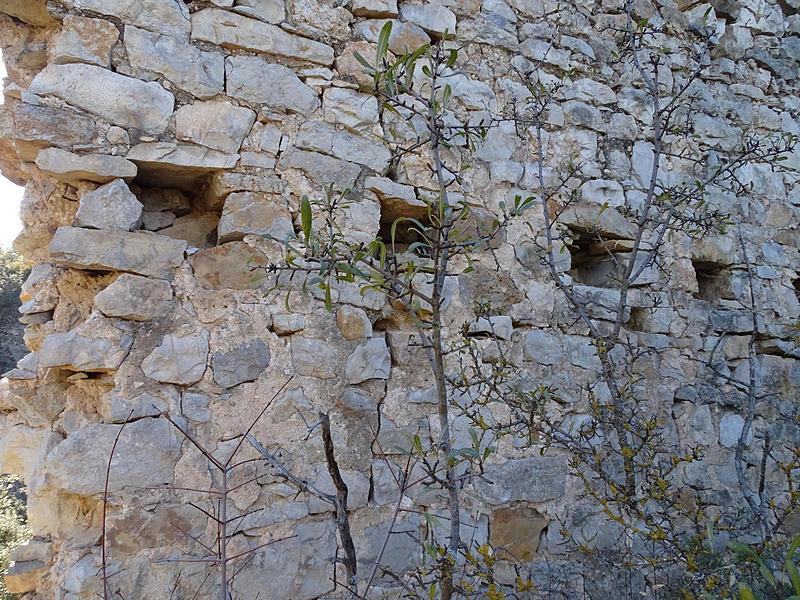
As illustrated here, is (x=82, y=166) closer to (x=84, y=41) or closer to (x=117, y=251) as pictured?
(x=117, y=251)

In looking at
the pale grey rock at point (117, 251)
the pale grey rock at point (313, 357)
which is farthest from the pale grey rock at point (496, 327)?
the pale grey rock at point (117, 251)

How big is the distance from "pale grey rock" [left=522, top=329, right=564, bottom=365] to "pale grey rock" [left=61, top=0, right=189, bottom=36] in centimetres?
175

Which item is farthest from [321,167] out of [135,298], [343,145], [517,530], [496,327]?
[517,530]

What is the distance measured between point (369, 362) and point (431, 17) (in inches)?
58.3

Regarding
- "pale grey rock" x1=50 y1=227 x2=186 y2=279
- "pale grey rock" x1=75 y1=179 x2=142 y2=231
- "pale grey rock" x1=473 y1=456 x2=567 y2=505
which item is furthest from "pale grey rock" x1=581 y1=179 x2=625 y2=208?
"pale grey rock" x1=75 y1=179 x2=142 y2=231

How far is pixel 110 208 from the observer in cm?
201

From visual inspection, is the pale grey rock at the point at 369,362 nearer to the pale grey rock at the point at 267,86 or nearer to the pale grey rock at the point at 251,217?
the pale grey rock at the point at 251,217

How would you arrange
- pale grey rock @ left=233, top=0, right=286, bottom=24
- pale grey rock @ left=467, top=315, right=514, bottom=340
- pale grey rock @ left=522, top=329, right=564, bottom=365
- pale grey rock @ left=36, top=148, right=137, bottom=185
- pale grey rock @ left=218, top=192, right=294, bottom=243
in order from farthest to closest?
pale grey rock @ left=522, top=329, right=564, bottom=365 → pale grey rock @ left=467, top=315, right=514, bottom=340 → pale grey rock @ left=233, top=0, right=286, bottom=24 → pale grey rock @ left=218, top=192, right=294, bottom=243 → pale grey rock @ left=36, top=148, right=137, bottom=185

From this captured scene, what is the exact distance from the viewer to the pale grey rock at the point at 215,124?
2146 mm

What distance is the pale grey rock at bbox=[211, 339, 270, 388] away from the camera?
207cm

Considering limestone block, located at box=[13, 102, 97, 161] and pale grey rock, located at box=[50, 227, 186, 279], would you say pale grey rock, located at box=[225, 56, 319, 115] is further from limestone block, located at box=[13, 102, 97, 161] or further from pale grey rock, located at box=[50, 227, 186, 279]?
pale grey rock, located at box=[50, 227, 186, 279]

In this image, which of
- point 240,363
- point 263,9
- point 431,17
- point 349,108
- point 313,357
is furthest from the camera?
point 431,17

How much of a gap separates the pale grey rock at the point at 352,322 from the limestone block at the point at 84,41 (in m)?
1.12

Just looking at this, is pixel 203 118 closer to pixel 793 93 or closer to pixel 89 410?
pixel 89 410
